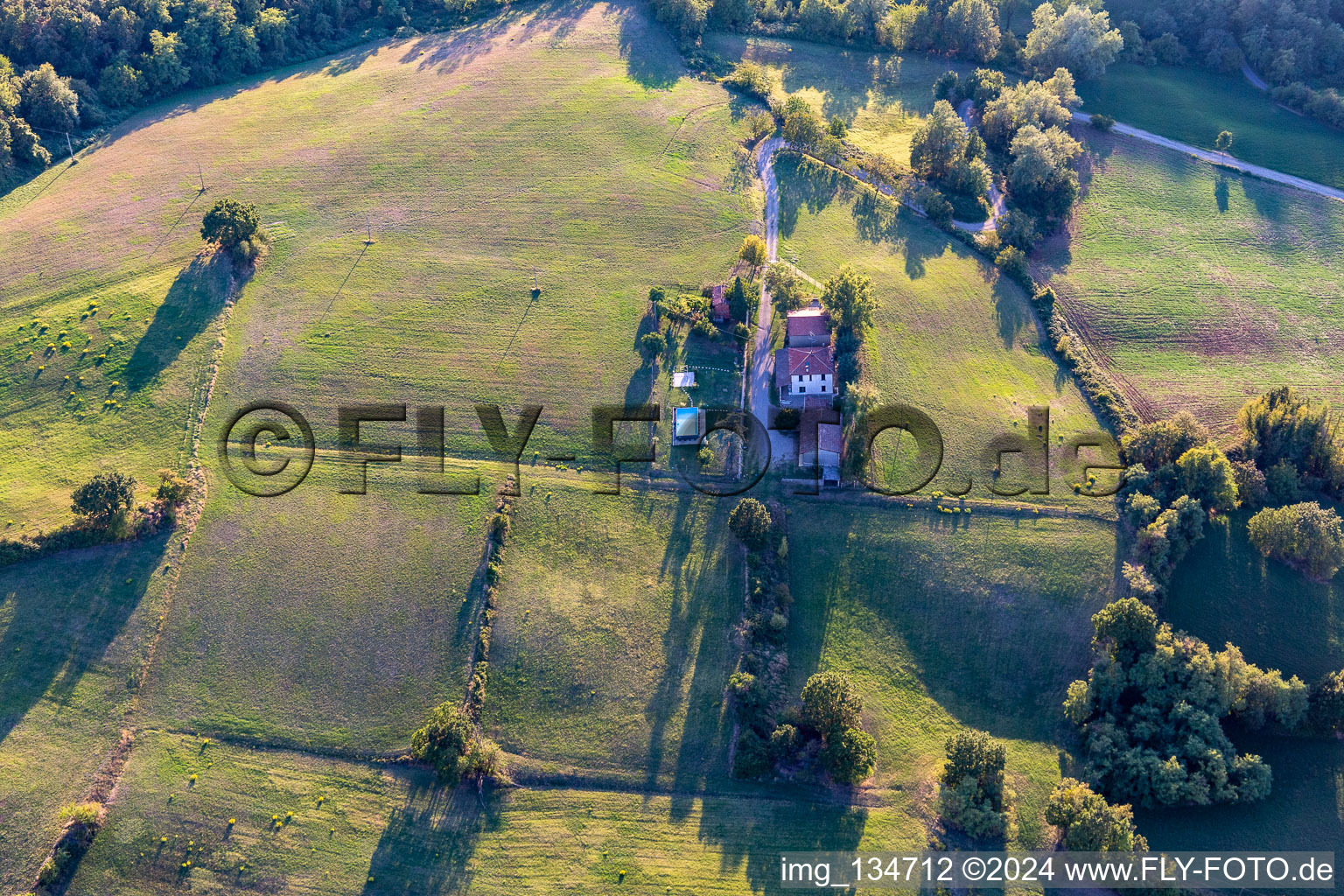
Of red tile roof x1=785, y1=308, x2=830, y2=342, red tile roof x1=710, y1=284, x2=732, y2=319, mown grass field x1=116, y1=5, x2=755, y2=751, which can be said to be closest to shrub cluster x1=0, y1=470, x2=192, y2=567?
mown grass field x1=116, y1=5, x2=755, y2=751

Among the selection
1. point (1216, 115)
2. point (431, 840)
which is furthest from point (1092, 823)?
point (1216, 115)

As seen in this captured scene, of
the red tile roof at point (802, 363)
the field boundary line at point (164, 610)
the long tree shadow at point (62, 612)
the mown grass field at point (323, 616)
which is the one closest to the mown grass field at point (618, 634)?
the mown grass field at point (323, 616)

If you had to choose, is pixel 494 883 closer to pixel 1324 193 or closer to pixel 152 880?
pixel 152 880

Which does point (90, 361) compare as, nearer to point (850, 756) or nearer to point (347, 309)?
point (347, 309)

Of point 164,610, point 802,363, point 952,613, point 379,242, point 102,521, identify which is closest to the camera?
point 164,610

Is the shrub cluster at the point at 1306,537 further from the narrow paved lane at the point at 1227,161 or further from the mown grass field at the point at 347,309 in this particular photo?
the narrow paved lane at the point at 1227,161

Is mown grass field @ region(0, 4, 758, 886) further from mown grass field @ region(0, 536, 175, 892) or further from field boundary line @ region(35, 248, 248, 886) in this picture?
field boundary line @ region(35, 248, 248, 886)
